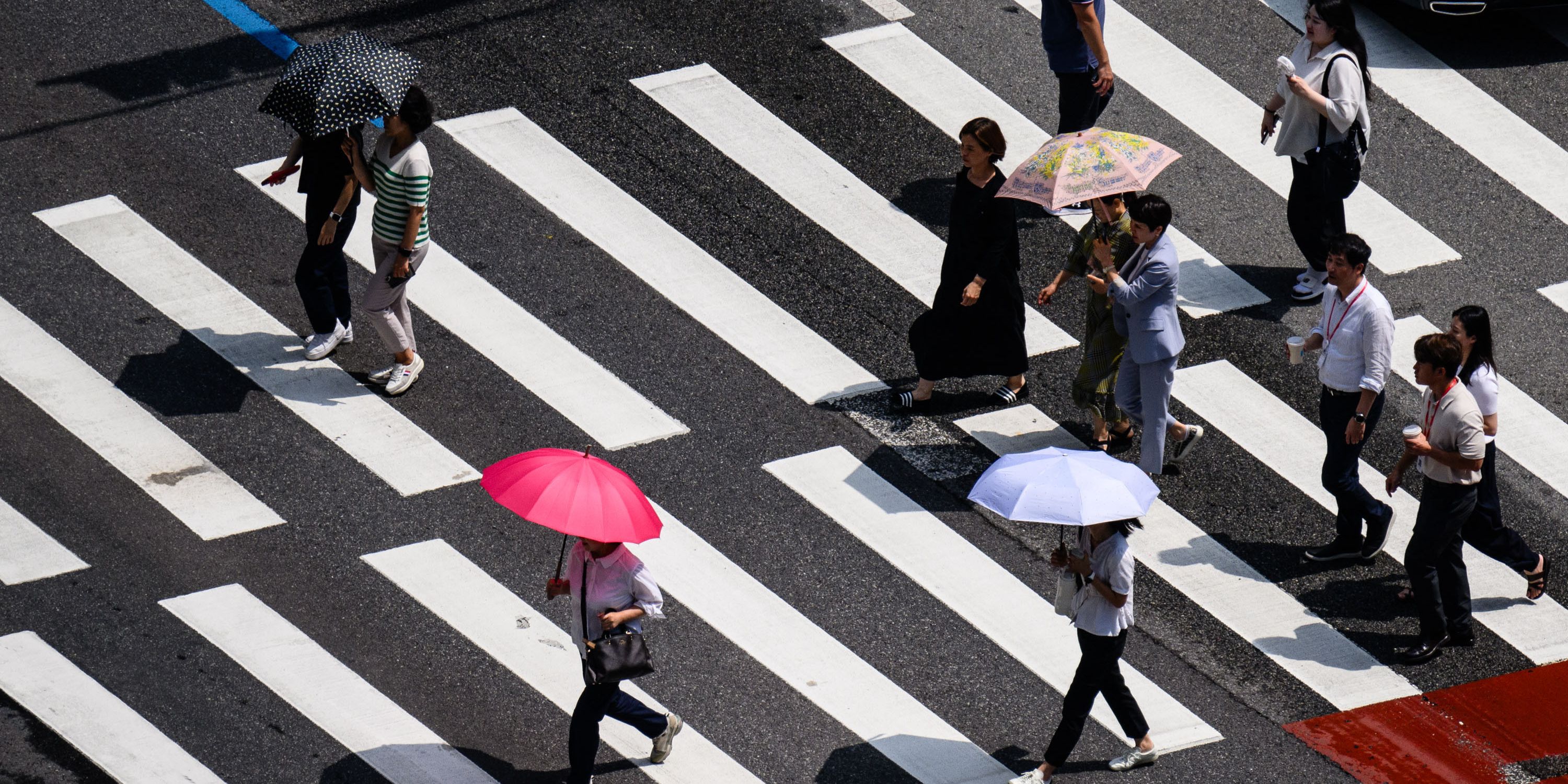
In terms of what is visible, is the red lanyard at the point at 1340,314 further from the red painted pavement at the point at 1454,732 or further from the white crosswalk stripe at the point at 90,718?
the white crosswalk stripe at the point at 90,718

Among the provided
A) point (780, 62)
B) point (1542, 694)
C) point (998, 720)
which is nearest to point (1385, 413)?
point (1542, 694)

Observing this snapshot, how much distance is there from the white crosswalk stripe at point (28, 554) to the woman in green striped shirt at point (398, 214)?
6.78 feet

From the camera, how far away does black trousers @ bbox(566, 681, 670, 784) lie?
796 centimetres

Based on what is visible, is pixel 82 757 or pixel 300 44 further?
pixel 300 44

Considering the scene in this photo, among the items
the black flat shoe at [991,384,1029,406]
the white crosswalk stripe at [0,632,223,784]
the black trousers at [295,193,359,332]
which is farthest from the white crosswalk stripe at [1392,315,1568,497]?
the white crosswalk stripe at [0,632,223,784]

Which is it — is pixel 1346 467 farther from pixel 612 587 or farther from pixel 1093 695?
pixel 612 587

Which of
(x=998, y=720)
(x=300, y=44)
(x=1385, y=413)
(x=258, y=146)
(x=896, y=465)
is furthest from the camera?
(x=300, y=44)

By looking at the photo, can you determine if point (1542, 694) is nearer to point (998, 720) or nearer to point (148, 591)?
point (998, 720)

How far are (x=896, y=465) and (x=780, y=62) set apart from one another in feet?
14.1

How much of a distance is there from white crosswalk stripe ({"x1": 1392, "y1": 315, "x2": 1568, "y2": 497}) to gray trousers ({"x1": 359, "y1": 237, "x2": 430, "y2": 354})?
19.1 ft

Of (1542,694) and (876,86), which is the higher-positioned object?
(876,86)

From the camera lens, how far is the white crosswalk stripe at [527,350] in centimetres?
1055

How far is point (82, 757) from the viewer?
816 cm

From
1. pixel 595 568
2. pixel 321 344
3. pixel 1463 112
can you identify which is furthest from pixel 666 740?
pixel 1463 112
